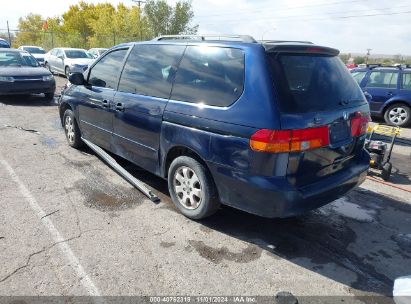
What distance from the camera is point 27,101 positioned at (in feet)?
37.2

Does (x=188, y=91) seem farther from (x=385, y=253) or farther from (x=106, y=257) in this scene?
(x=385, y=253)

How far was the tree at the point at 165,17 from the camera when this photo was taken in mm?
37812

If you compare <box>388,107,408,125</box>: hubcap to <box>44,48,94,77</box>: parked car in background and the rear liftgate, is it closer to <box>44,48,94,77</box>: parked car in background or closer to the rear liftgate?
the rear liftgate

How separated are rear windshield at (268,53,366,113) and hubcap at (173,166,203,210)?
1.25m

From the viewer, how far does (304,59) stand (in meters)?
3.24

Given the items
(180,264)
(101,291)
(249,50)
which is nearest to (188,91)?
(249,50)

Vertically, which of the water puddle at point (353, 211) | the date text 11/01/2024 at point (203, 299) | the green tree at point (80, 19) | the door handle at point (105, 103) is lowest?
the date text 11/01/2024 at point (203, 299)

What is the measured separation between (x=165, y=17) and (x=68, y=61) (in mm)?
22901

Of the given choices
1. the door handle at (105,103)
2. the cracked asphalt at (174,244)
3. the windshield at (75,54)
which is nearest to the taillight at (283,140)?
the cracked asphalt at (174,244)

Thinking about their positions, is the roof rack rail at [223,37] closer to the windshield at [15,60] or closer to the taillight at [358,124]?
the taillight at [358,124]

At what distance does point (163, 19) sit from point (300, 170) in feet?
126

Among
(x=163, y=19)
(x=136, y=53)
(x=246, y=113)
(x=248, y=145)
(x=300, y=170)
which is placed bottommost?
(x=300, y=170)

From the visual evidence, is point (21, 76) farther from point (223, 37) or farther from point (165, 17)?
point (165, 17)

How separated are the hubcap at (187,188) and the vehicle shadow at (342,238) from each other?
0.25m
